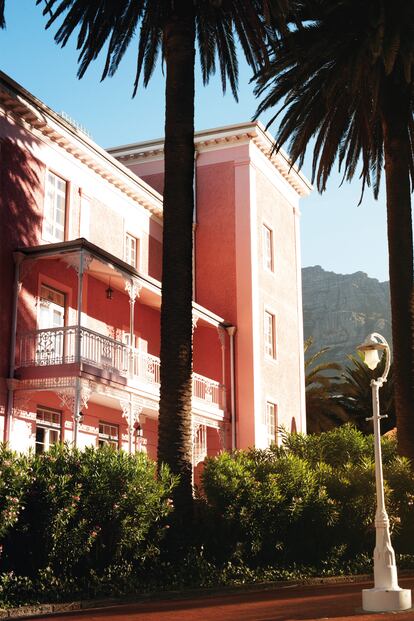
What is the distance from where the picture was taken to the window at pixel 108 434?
23828mm

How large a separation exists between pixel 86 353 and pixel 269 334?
10713 millimetres

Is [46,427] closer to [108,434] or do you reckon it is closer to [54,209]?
[108,434]

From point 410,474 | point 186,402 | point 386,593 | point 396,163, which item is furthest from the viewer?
point 396,163

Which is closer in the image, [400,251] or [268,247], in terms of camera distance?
[400,251]

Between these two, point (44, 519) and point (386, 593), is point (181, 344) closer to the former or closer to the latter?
point (44, 519)

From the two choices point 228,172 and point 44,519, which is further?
point 228,172

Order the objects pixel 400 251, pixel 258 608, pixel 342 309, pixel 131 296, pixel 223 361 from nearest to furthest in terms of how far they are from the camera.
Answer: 1. pixel 258 608
2. pixel 400 251
3. pixel 131 296
4. pixel 223 361
5. pixel 342 309

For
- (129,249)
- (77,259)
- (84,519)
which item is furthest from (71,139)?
(84,519)

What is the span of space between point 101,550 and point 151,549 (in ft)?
2.96

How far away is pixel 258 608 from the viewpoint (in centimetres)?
1122

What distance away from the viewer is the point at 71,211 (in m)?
23.4

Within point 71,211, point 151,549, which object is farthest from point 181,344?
point 71,211

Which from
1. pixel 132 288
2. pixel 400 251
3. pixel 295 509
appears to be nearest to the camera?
pixel 295 509

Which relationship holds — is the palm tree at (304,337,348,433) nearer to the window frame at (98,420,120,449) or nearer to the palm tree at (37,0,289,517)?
the window frame at (98,420,120,449)
